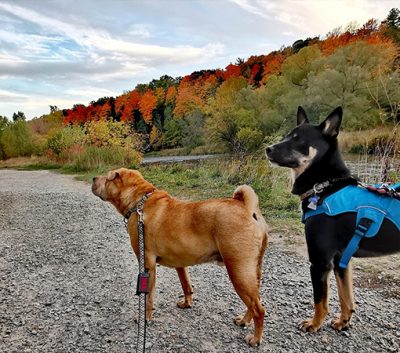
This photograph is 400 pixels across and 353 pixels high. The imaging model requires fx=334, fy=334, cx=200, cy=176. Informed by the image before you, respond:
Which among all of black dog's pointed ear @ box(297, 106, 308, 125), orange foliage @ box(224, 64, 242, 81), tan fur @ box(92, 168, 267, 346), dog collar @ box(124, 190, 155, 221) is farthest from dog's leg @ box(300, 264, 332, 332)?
orange foliage @ box(224, 64, 242, 81)

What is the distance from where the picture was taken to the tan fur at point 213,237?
9.94ft

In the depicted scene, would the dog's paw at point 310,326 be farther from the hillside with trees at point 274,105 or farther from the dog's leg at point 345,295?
the hillside with trees at point 274,105

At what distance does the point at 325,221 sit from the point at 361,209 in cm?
33

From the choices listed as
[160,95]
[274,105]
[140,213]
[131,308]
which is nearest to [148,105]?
[160,95]

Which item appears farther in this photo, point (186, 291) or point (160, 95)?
point (160, 95)

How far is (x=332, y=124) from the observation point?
330 cm

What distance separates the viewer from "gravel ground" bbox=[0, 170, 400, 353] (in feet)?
10.7

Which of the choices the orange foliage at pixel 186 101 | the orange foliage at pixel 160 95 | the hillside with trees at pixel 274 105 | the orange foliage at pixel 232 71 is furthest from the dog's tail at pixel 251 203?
the orange foliage at pixel 232 71

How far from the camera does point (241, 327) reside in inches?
138

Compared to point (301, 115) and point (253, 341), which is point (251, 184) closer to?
point (301, 115)

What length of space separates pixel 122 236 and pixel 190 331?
3.83m

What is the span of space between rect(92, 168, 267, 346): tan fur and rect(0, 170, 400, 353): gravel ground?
349mm

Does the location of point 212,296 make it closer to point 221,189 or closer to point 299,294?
point 299,294

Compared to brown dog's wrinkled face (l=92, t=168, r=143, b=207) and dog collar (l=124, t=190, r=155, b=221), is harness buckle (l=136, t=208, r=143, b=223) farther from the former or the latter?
brown dog's wrinkled face (l=92, t=168, r=143, b=207)
